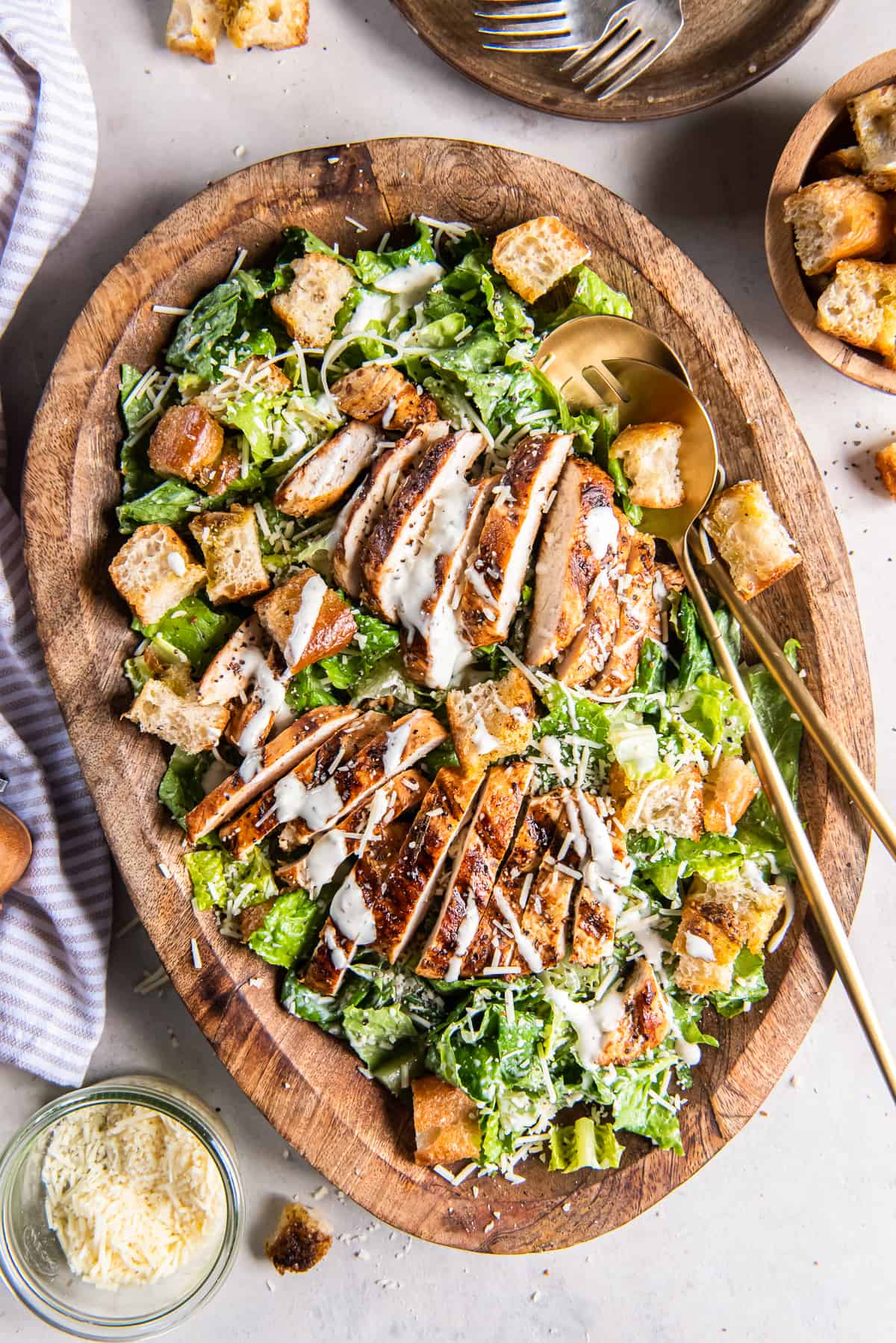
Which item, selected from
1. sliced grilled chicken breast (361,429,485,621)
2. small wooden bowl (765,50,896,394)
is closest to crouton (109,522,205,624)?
sliced grilled chicken breast (361,429,485,621)

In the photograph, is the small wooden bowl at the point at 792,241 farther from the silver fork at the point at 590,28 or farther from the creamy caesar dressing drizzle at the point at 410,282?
the creamy caesar dressing drizzle at the point at 410,282

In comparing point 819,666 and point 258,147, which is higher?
point 258,147

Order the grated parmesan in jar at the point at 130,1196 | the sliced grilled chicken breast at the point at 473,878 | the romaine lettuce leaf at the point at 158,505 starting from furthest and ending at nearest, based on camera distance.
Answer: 1. the grated parmesan in jar at the point at 130,1196
2. the romaine lettuce leaf at the point at 158,505
3. the sliced grilled chicken breast at the point at 473,878

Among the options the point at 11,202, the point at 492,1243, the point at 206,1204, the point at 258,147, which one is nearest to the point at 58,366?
the point at 11,202

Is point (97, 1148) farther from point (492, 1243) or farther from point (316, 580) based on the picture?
point (316, 580)

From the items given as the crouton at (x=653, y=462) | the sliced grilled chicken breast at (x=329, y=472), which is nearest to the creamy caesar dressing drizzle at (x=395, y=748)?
the sliced grilled chicken breast at (x=329, y=472)

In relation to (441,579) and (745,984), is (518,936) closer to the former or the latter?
(745,984)
